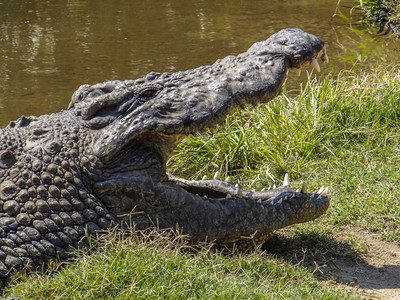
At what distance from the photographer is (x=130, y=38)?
37.5 ft

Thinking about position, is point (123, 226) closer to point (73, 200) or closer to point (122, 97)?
point (73, 200)

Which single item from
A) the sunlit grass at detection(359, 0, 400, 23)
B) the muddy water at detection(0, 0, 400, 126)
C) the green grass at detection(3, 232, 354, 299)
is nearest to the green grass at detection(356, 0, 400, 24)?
the sunlit grass at detection(359, 0, 400, 23)

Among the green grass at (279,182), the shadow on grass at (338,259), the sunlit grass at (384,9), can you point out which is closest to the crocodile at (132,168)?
the green grass at (279,182)

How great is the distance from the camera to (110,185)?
4.15 m

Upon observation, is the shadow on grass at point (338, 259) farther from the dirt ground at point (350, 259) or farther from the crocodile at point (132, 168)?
the crocodile at point (132, 168)

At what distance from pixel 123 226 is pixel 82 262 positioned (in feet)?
1.67

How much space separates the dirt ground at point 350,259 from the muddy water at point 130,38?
14.6 ft

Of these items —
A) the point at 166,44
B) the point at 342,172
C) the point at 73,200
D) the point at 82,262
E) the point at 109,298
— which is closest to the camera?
the point at 109,298

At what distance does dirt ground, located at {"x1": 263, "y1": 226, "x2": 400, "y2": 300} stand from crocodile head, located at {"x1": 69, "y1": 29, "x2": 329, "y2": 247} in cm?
33

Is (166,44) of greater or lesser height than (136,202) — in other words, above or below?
below

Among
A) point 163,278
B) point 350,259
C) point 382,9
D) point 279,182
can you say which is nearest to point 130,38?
point 382,9

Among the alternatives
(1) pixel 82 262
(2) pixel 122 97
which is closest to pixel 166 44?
(2) pixel 122 97

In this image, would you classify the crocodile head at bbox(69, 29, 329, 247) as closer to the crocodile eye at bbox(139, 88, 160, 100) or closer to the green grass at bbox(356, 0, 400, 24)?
the crocodile eye at bbox(139, 88, 160, 100)

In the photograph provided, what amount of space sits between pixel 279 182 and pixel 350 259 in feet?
4.91
